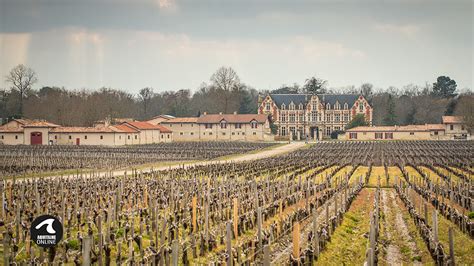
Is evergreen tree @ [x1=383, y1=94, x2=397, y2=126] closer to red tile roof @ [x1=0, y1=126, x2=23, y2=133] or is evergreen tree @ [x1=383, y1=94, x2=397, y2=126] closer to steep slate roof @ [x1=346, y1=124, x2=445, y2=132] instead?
steep slate roof @ [x1=346, y1=124, x2=445, y2=132]

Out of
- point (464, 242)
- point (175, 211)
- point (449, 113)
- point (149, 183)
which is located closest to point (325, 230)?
point (464, 242)

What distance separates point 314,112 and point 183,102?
1634 inches

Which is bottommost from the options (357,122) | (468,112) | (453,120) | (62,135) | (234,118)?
(62,135)

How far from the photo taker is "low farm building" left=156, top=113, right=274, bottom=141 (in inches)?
4311

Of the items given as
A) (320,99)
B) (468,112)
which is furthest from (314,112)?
(468,112)

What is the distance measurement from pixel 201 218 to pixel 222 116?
300ft

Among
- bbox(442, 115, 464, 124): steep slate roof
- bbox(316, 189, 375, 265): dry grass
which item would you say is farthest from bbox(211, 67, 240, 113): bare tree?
bbox(316, 189, 375, 265): dry grass

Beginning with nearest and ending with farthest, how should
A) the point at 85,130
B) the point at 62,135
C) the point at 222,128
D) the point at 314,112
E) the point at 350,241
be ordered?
the point at 350,241 < the point at 85,130 < the point at 62,135 < the point at 222,128 < the point at 314,112

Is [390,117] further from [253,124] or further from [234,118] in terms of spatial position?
[234,118]

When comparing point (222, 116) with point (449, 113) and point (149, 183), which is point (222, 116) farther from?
point (149, 183)

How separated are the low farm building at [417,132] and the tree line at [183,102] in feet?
9.80

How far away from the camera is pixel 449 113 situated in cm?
12494

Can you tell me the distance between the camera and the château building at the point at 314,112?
411ft

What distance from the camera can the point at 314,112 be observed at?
415 ft
